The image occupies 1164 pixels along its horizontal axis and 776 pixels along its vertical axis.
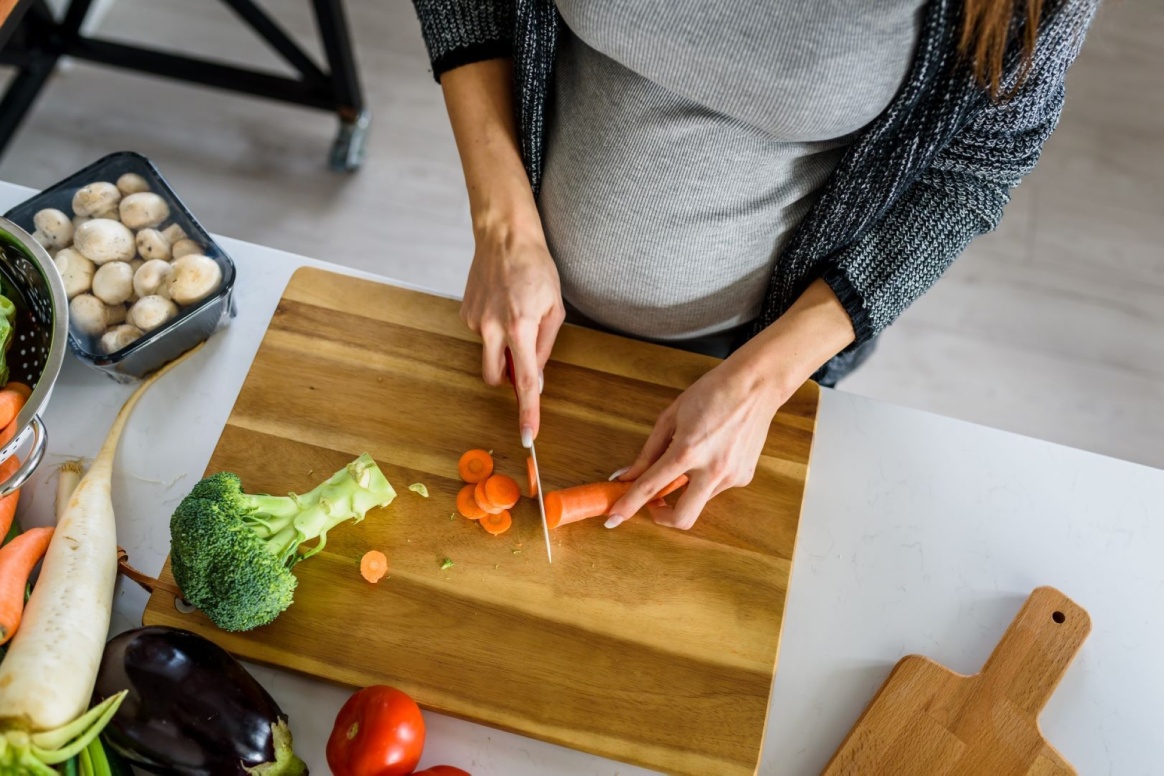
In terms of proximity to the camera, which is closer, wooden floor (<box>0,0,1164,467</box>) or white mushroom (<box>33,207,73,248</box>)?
white mushroom (<box>33,207,73,248</box>)

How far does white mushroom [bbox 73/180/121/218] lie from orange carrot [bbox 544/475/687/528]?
759 mm

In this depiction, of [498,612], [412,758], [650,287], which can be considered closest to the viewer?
[412,758]

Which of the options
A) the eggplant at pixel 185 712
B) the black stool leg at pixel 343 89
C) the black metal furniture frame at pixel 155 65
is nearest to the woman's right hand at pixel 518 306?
the eggplant at pixel 185 712

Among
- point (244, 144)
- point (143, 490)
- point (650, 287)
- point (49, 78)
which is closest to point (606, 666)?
point (650, 287)

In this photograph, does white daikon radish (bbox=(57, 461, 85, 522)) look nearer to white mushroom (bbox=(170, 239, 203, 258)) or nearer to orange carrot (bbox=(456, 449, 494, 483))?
white mushroom (bbox=(170, 239, 203, 258))

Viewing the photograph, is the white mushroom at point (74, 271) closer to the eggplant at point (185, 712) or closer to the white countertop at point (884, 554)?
the white countertop at point (884, 554)

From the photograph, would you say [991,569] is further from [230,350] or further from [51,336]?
[51,336]

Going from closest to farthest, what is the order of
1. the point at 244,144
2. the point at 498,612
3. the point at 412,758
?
the point at 412,758 → the point at 498,612 → the point at 244,144

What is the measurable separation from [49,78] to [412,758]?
2.69 m

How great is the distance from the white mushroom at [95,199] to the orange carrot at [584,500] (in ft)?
2.49

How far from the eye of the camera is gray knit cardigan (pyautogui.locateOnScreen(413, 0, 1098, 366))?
38.4 inches

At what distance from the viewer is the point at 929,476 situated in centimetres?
126

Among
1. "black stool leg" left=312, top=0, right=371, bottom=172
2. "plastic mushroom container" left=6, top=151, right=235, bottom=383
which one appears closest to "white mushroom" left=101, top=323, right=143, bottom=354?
"plastic mushroom container" left=6, top=151, right=235, bottom=383

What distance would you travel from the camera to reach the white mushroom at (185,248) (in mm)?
1229
